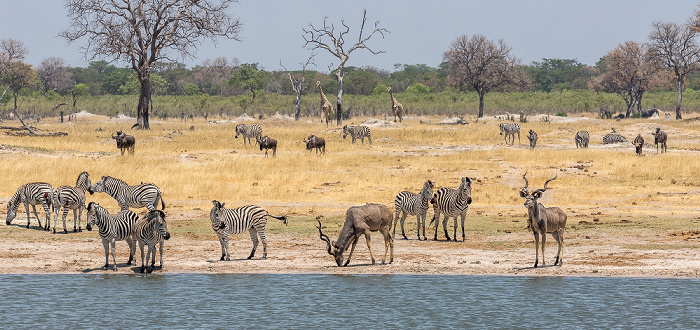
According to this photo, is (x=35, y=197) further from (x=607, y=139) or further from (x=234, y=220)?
(x=607, y=139)

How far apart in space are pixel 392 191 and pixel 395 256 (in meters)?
13.1

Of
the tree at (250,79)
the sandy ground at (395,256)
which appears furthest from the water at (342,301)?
the tree at (250,79)

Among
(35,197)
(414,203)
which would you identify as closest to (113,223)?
(35,197)

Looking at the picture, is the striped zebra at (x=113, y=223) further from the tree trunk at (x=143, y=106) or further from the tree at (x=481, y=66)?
the tree at (x=481, y=66)

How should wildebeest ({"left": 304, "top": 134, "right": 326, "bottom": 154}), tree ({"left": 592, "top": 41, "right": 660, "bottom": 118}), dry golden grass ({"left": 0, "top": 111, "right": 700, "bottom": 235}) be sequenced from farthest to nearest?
1. tree ({"left": 592, "top": 41, "right": 660, "bottom": 118})
2. wildebeest ({"left": 304, "top": 134, "right": 326, "bottom": 154})
3. dry golden grass ({"left": 0, "top": 111, "right": 700, "bottom": 235})

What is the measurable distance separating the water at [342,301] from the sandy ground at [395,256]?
61 centimetres

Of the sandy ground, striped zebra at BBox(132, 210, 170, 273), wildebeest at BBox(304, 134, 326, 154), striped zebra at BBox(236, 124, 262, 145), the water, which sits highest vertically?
striped zebra at BBox(236, 124, 262, 145)

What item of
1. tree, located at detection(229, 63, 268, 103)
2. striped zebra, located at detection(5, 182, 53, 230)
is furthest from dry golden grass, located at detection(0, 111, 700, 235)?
tree, located at detection(229, 63, 268, 103)

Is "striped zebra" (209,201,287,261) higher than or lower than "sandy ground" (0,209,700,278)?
higher

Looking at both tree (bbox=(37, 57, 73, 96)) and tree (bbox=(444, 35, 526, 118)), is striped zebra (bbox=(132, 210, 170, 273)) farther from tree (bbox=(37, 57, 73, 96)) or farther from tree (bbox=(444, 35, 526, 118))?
tree (bbox=(37, 57, 73, 96))

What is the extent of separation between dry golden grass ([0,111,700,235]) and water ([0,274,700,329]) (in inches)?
304

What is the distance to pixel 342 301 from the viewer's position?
16.1 metres

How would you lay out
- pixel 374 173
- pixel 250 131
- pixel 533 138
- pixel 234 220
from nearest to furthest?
1. pixel 234 220
2. pixel 374 173
3. pixel 533 138
4. pixel 250 131

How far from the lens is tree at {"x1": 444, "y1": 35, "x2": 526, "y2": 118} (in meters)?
96.9
